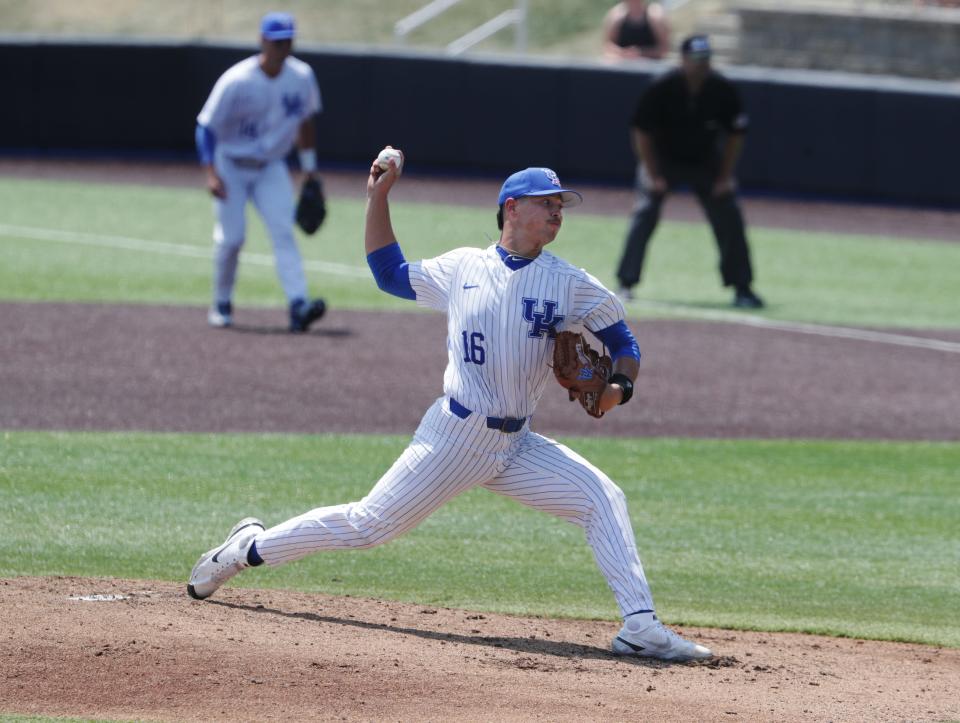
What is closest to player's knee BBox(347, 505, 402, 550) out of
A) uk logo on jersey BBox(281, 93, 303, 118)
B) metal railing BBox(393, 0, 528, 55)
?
uk logo on jersey BBox(281, 93, 303, 118)

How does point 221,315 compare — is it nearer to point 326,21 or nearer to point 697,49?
point 697,49

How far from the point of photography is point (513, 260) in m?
5.64

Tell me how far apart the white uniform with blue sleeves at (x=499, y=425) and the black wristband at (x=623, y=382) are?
0.21 m

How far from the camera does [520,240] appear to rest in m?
5.66

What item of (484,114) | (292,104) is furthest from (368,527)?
(484,114)

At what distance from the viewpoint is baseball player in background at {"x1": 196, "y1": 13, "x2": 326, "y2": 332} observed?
11508 millimetres

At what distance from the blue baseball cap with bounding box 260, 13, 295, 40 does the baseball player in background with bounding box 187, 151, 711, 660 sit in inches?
231

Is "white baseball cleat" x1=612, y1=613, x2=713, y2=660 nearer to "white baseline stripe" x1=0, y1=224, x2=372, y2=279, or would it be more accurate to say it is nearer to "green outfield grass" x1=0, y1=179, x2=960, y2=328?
"green outfield grass" x1=0, y1=179, x2=960, y2=328

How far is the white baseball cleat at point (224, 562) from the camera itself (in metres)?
5.89

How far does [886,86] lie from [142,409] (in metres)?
12.7

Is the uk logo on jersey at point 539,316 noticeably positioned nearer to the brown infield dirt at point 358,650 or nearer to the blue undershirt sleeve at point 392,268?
the blue undershirt sleeve at point 392,268

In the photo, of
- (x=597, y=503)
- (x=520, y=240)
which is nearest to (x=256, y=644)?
(x=597, y=503)

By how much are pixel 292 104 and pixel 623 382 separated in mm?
6759

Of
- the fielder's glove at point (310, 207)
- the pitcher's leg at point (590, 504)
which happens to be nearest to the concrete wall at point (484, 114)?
the fielder's glove at point (310, 207)
